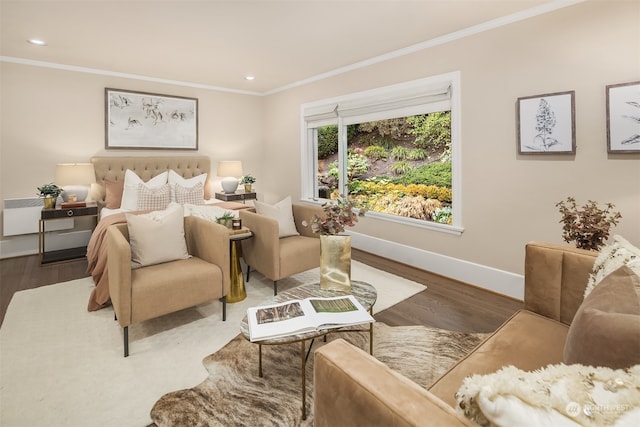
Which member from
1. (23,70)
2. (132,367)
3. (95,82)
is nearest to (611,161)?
(132,367)

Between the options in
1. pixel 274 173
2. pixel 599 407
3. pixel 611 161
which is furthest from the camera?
pixel 274 173

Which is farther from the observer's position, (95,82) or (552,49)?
(95,82)

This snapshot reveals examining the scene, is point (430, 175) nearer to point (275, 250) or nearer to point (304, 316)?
point (275, 250)

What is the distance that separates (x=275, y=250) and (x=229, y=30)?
2160mm

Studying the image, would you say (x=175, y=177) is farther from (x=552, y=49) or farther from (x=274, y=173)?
(x=552, y=49)

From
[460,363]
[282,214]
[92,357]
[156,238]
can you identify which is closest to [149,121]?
[282,214]

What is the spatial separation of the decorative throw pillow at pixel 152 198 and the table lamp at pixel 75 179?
0.64m

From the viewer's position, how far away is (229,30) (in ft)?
10.6

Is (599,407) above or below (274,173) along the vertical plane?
below

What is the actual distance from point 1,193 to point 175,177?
1.98m

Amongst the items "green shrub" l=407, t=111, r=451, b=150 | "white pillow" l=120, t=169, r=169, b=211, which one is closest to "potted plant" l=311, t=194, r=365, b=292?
"green shrub" l=407, t=111, r=451, b=150

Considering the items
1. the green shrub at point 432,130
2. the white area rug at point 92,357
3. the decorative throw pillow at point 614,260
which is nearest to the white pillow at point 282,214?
the white area rug at point 92,357

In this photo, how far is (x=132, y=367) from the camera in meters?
2.06

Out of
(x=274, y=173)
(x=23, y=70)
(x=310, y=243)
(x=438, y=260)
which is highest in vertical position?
(x=23, y=70)
